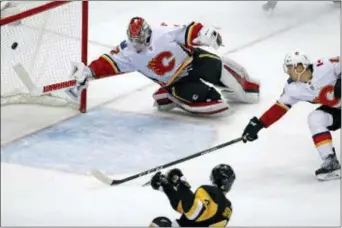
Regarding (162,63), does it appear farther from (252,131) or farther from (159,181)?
(159,181)

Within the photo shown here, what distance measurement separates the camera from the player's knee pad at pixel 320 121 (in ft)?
9.26

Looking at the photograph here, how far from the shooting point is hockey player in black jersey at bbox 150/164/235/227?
2.05 m

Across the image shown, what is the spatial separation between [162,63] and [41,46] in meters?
0.58

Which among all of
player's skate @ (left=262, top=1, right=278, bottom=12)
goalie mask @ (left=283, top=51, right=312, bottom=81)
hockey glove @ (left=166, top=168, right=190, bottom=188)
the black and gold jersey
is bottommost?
player's skate @ (left=262, top=1, right=278, bottom=12)

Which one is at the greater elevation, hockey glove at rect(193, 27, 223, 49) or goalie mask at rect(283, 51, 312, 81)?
goalie mask at rect(283, 51, 312, 81)

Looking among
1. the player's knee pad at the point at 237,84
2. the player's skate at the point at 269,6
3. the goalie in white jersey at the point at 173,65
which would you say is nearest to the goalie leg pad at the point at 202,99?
the goalie in white jersey at the point at 173,65

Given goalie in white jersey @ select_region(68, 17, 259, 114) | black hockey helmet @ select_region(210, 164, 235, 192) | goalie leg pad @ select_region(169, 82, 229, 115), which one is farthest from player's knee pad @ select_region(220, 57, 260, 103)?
black hockey helmet @ select_region(210, 164, 235, 192)

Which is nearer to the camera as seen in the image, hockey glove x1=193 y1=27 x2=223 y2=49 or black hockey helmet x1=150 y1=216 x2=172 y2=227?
black hockey helmet x1=150 y1=216 x2=172 y2=227

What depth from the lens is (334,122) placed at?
285cm

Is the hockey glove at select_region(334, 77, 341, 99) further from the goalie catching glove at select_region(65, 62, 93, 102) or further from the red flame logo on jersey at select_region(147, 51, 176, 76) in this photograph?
the goalie catching glove at select_region(65, 62, 93, 102)

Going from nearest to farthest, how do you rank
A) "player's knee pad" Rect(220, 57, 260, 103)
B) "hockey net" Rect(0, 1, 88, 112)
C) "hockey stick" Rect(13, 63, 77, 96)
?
1. "hockey stick" Rect(13, 63, 77, 96)
2. "hockey net" Rect(0, 1, 88, 112)
3. "player's knee pad" Rect(220, 57, 260, 103)

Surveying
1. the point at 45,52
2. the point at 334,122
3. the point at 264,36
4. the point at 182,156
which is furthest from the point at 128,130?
the point at 264,36

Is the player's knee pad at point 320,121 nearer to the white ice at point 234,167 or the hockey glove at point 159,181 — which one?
the white ice at point 234,167

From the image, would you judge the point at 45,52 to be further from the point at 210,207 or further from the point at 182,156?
the point at 210,207
